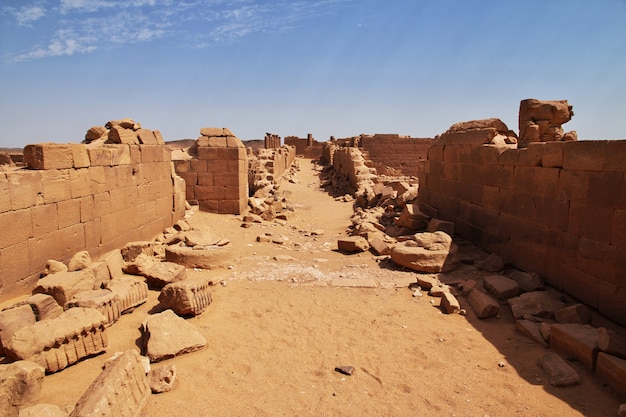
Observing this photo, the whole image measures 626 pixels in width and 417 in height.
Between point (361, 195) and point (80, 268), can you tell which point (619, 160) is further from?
point (361, 195)

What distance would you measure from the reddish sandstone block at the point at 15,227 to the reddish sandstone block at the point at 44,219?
0.09 meters

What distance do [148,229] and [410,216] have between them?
5638 mm

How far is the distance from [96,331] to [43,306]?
818 mm

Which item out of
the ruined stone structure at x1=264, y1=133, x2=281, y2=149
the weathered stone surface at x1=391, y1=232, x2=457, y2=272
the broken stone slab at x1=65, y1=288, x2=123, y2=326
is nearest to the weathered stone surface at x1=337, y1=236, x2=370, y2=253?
the weathered stone surface at x1=391, y1=232, x2=457, y2=272

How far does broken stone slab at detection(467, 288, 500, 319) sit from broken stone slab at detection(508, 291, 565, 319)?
219mm

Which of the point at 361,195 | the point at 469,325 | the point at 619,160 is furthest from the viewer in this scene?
the point at 361,195

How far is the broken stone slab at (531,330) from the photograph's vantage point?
4538mm

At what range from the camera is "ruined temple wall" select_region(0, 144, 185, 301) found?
5180mm

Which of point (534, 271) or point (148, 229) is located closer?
point (534, 271)

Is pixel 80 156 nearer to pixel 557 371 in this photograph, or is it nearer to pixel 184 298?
pixel 184 298

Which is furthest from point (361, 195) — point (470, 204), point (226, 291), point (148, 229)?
point (226, 291)

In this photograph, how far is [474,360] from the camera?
431 cm

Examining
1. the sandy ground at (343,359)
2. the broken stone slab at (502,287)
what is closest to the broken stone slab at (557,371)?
the sandy ground at (343,359)

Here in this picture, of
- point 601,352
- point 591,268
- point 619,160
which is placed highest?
point 619,160
